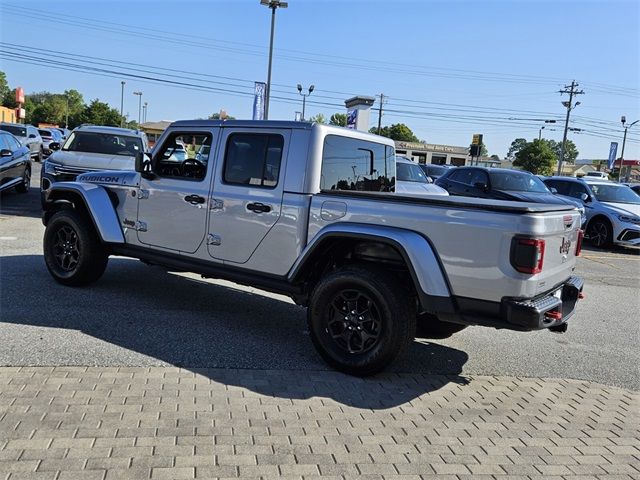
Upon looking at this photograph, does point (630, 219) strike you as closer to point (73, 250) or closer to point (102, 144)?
point (102, 144)

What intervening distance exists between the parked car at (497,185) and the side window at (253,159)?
890cm

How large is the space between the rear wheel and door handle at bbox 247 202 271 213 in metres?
11.8

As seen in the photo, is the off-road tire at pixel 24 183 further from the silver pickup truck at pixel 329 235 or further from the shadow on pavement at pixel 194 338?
the silver pickup truck at pixel 329 235

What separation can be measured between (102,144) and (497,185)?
9.19m

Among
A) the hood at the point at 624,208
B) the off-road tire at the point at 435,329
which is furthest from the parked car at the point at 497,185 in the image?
the off-road tire at the point at 435,329

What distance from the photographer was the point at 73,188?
6.33 meters

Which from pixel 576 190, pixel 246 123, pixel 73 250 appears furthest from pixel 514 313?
pixel 576 190

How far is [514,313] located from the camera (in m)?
3.78

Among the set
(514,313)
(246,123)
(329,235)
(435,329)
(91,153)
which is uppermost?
(246,123)

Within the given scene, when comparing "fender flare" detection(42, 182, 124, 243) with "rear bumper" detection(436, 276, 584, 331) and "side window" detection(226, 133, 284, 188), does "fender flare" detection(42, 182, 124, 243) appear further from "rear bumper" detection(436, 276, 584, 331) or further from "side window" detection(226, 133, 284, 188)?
"rear bumper" detection(436, 276, 584, 331)

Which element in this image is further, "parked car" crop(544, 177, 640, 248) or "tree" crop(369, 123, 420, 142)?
"tree" crop(369, 123, 420, 142)

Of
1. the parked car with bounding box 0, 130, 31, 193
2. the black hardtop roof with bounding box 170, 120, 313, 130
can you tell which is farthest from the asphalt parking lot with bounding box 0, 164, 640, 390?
the parked car with bounding box 0, 130, 31, 193

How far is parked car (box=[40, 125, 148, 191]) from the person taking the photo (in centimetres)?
1068

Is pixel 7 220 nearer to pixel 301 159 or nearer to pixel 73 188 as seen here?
pixel 73 188
